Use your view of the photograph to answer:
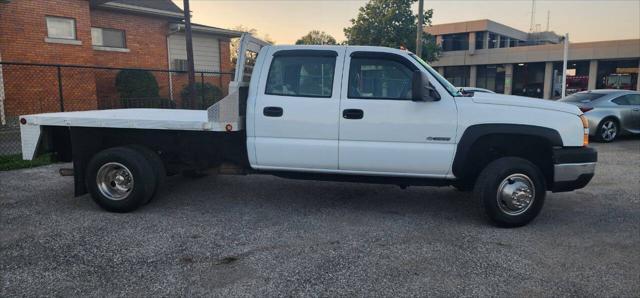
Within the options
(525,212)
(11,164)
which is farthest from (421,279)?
(11,164)

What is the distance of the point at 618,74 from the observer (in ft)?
127

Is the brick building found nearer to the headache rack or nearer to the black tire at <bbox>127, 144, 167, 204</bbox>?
the black tire at <bbox>127, 144, 167, 204</bbox>

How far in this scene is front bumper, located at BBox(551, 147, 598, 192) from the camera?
16.0 feet

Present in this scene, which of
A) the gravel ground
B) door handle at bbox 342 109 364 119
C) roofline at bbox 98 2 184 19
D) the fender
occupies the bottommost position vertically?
the gravel ground

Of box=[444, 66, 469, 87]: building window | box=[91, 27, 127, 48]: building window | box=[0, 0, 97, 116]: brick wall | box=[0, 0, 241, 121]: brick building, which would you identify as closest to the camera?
box=[0, 0, 97, 116]: brick wall

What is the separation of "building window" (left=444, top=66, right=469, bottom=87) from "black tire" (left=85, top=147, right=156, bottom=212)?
47.2 metres

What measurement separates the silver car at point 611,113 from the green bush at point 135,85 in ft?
46.6

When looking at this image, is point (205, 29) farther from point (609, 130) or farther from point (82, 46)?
point (609, 130)

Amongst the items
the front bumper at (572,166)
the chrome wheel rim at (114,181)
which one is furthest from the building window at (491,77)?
the chrome wheel rim at (114,181)

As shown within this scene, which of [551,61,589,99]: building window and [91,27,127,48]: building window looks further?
[551,61,589,99]: building window

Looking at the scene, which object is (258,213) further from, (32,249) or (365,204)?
(32,249)

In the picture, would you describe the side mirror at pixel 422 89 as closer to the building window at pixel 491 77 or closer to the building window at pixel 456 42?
the building window at pixel 491 77

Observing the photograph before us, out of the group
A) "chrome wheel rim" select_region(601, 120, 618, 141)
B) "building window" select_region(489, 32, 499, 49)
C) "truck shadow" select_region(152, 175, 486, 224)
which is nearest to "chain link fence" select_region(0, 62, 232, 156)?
"truck shadow" select_region(152, 175, 486, 224)

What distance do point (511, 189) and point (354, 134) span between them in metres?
1.82
